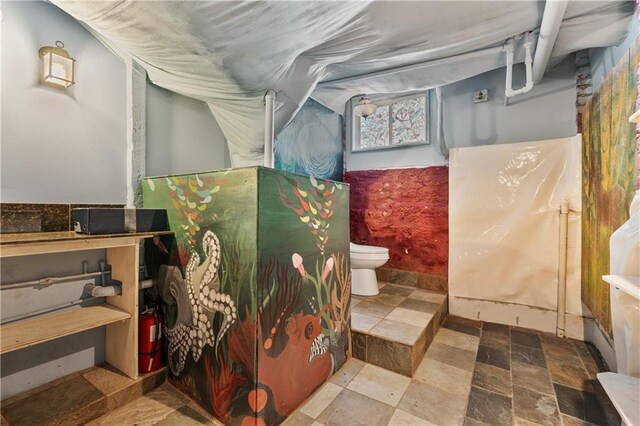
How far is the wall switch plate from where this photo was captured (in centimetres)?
270

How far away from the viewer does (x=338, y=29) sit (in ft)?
4.71

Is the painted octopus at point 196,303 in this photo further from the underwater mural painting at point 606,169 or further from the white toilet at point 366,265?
the underwater mural painting at point 606,169

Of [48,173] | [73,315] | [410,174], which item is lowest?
[73,315]

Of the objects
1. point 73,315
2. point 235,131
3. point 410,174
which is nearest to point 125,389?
point 73,315

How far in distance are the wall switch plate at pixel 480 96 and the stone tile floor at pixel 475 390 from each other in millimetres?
2199

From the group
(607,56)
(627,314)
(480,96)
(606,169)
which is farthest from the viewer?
(480,96)

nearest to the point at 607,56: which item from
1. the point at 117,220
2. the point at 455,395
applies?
the point at 455,395

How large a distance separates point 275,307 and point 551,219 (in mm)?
2448

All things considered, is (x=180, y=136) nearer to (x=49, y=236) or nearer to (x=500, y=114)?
(x=49, y=236)

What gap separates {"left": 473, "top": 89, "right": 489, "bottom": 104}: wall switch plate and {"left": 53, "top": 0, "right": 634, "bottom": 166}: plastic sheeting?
60 centimetres

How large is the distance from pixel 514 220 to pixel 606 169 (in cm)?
78

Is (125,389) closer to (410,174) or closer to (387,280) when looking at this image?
(387,280)

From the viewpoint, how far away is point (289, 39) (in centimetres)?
136

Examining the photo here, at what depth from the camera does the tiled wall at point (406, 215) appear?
114 inches
